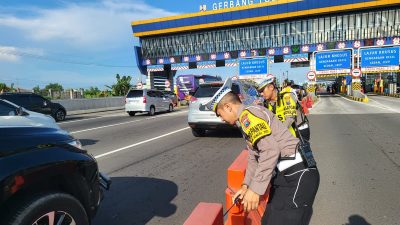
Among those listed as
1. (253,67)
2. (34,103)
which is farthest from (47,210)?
(253,67)

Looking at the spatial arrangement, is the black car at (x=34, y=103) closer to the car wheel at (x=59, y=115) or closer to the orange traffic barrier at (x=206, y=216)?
the car wheel at (x=59, y=115)

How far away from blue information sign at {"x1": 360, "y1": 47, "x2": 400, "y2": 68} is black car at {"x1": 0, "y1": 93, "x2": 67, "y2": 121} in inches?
1213

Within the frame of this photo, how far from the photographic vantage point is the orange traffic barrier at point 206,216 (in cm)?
234

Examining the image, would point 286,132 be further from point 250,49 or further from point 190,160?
point 250,49

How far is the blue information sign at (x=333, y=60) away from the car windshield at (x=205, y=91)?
3018 cm

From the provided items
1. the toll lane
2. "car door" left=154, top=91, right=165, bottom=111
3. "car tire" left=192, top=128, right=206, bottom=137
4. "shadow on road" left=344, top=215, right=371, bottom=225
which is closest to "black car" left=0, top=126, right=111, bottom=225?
the toll lane

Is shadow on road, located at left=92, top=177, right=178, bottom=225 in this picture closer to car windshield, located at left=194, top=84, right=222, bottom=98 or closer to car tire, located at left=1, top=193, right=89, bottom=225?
car tire, located at left=1, top=193, right=89, bottom=225

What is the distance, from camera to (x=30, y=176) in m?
2.74

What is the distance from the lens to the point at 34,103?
18.1 m

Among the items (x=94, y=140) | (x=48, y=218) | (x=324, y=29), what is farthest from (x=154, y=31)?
(x=48, y=218)

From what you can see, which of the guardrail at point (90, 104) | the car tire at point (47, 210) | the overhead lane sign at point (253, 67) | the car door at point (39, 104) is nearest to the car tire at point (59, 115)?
the car door at point (39, 104)

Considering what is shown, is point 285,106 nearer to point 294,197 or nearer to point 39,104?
point 294,197

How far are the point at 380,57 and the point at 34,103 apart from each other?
32.9 m

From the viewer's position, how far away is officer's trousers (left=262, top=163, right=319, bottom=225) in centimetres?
258
